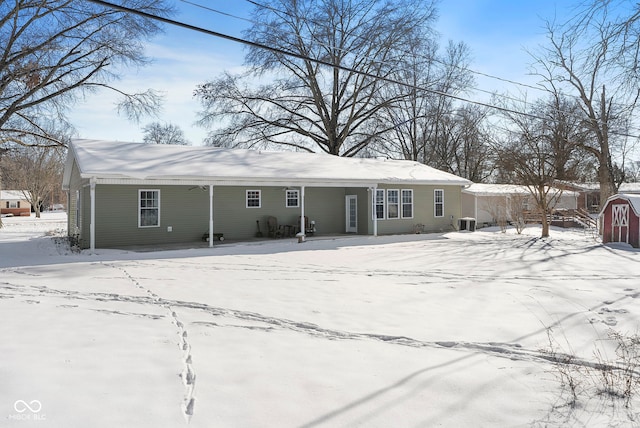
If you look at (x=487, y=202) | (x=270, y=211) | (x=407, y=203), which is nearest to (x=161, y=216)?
(x=270, y=211)

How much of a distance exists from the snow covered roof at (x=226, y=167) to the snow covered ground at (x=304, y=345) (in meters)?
4.31

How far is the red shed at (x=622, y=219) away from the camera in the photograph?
48.4 feet

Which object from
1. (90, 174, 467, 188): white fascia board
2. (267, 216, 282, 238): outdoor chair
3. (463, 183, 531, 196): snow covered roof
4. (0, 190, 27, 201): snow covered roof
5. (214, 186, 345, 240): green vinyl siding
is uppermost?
(0, 190, 27, 201): snow covered roof

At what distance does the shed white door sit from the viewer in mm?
15293

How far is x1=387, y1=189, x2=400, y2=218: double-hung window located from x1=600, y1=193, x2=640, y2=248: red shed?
Result: 785 centimetres

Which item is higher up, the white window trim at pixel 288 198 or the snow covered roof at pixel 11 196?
the snow covered roof at pixel 11 196

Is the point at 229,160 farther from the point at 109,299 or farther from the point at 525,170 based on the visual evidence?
the point at 525,170

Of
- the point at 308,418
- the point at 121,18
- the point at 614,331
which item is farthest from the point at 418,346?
the point at 121,18

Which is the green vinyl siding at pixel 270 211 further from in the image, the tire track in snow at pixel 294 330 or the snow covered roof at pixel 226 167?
the tire track in snow at pixel 294 330

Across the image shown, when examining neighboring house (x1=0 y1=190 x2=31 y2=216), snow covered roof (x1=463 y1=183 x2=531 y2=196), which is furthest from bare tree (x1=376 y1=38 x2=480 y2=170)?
neighboring house (x1=0 y1=190 x2=31 y2=216)

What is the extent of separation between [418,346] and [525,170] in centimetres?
1577

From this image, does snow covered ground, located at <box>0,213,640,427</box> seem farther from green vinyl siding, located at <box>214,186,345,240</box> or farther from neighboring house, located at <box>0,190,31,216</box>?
neighboring house, located at <box>0,190,31,216</box>

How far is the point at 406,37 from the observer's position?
27422mm

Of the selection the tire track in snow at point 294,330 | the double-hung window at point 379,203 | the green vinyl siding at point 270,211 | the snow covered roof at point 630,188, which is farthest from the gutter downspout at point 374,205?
the snow covered roof at point 630,188
